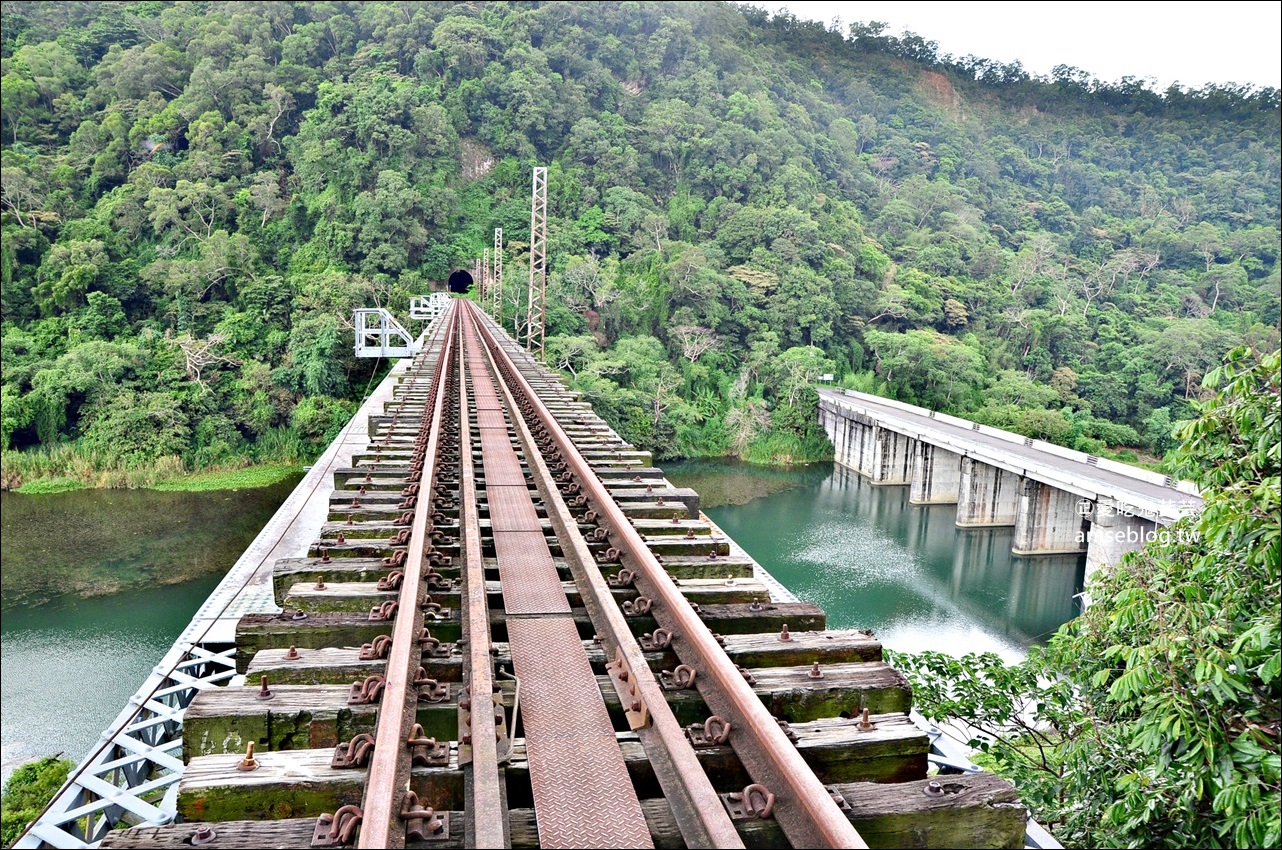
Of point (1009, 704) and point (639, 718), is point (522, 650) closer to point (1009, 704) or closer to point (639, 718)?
point (639, 718)

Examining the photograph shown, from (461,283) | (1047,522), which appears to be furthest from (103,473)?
(1047,522)

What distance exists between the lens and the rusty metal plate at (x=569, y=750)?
1.91 meters

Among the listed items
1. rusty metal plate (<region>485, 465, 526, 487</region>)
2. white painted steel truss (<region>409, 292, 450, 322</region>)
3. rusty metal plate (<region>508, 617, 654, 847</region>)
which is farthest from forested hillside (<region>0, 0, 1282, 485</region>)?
rusty metal plate (<region>508, 617, 654, 847</region>)

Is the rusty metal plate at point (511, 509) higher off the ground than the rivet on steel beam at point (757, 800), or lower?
lower

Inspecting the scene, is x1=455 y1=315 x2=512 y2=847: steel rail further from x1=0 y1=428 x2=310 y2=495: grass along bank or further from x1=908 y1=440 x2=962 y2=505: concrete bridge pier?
x1=908 y1=440 x2=962 y2=505: concrete bridge pier

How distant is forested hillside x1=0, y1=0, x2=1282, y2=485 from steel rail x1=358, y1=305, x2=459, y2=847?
30773 millimetres

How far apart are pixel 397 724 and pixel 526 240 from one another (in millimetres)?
51385

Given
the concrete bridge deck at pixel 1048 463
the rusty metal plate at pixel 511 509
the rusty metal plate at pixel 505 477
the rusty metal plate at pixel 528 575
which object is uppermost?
the rusty metal plate at pixel 505 477

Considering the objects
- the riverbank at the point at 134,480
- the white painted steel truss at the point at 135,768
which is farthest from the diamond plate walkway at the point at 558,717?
the riverbank at the point at 134,480

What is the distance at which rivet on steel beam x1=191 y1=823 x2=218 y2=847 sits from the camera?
1.75 metres

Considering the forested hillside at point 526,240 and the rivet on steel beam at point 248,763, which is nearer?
the rivet on steel beam at point 248,763

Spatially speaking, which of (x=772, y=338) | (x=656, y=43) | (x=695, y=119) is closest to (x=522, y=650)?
(x=772, y=338)

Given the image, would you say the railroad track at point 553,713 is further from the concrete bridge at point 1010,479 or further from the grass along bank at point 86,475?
the grass along bank at point 86,475

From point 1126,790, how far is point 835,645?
2106 mm
